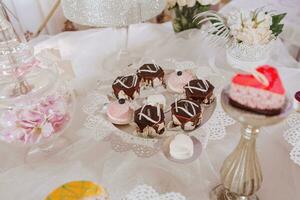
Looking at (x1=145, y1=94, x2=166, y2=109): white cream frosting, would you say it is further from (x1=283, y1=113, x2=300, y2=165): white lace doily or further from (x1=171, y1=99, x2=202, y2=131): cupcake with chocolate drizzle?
(x1=283, y1=113, x2=300, y2=165): white lace doily

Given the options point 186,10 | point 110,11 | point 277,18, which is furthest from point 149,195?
point 186,10

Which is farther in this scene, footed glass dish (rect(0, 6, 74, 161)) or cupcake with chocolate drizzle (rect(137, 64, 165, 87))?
cupcake with chocolate drizzle (rect(137, 64, 165, 87))

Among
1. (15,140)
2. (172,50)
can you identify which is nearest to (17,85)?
(15,140)

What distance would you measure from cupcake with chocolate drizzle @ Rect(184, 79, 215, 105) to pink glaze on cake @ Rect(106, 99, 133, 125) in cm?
18

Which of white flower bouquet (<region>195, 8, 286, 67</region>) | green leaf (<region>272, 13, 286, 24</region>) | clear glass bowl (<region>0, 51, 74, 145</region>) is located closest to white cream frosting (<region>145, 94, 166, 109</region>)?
clear glass bowl (<region>0, 51, 74, 145</region>)

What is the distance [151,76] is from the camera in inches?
40.2

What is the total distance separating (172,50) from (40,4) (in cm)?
81

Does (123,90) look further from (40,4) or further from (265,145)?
(40,4)

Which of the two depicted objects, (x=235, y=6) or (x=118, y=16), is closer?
(x=118, y=16)

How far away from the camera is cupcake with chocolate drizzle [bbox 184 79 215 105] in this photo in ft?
3.03

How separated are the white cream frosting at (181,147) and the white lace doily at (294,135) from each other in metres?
0.24

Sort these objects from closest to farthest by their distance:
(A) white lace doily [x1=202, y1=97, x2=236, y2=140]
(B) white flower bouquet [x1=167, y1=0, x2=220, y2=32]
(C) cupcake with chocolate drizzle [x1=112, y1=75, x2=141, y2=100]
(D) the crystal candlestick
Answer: (D) the crystal candlestick < (A) white lace doily [x1=202, y1=97, x2=236, y2=140] < (C) cupcake with chocolate drizzle [x1=112, y1=75, x2=141, y2=100] < (B) white flower bouquet [x1=167, y1=0, x2=220, y2=32]

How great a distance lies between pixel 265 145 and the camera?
891mm

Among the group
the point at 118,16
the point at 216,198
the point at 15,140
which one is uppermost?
the point at 118,16
